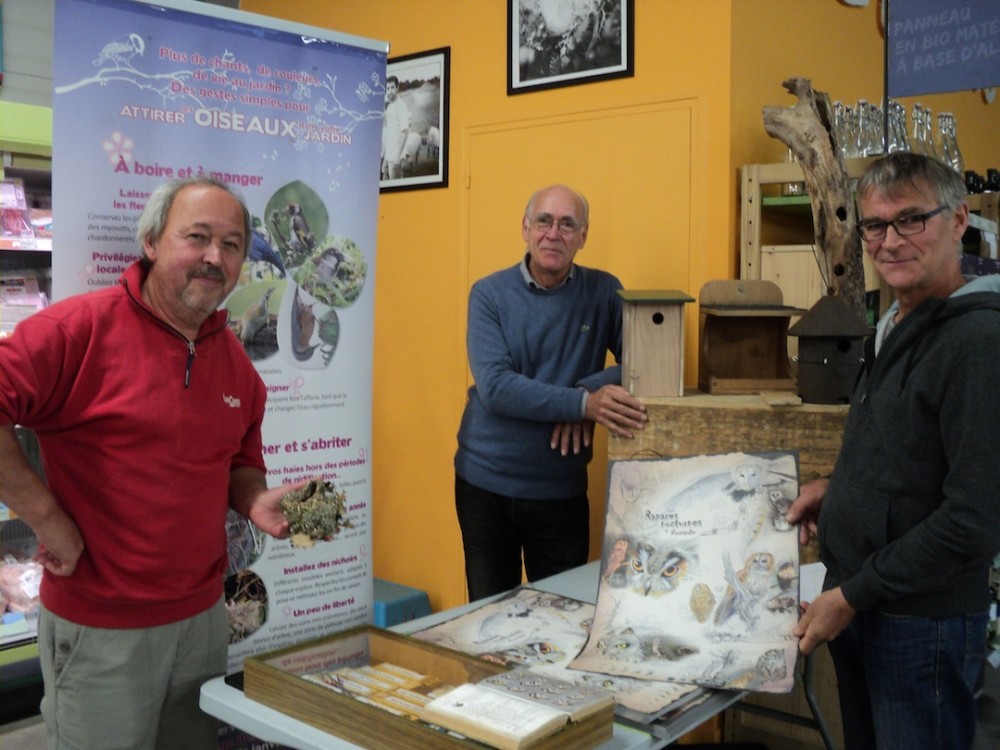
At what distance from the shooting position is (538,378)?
269 centimetres

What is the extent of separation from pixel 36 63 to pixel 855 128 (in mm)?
3708

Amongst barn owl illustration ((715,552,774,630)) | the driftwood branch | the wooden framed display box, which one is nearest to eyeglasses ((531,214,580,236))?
the driftwood branch

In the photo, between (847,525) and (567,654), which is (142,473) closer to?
(567,654)

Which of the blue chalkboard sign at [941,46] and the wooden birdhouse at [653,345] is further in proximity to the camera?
the blue chalkboard sign at [941,46]

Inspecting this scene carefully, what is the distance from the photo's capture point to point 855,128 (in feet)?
10.2

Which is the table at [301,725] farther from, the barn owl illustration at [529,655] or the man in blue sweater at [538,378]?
the man in blue sweater at [538,378]

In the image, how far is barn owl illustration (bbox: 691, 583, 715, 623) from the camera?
1.64 m

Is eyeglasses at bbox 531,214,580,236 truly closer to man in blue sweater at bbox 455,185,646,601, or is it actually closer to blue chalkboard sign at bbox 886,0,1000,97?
man in blue sweater at bbox 455,185,646,601

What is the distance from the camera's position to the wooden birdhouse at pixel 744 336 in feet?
8.20

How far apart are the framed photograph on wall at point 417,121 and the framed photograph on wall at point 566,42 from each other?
1.18ft

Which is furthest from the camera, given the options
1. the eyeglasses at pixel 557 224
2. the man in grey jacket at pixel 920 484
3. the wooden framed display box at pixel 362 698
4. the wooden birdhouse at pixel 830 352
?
the eyeglasses at pixel 557 224

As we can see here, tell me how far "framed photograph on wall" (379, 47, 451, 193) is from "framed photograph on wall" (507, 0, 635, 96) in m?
0.36

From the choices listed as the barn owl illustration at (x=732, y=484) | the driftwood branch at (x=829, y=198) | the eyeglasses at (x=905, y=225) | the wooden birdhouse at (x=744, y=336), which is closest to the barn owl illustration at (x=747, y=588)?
the barn owl illustration at (x=732, y=484)

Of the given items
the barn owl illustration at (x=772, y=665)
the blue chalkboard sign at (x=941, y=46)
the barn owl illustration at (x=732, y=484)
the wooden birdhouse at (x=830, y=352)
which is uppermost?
the blue chalkboard sign at (x=941, y=46)
